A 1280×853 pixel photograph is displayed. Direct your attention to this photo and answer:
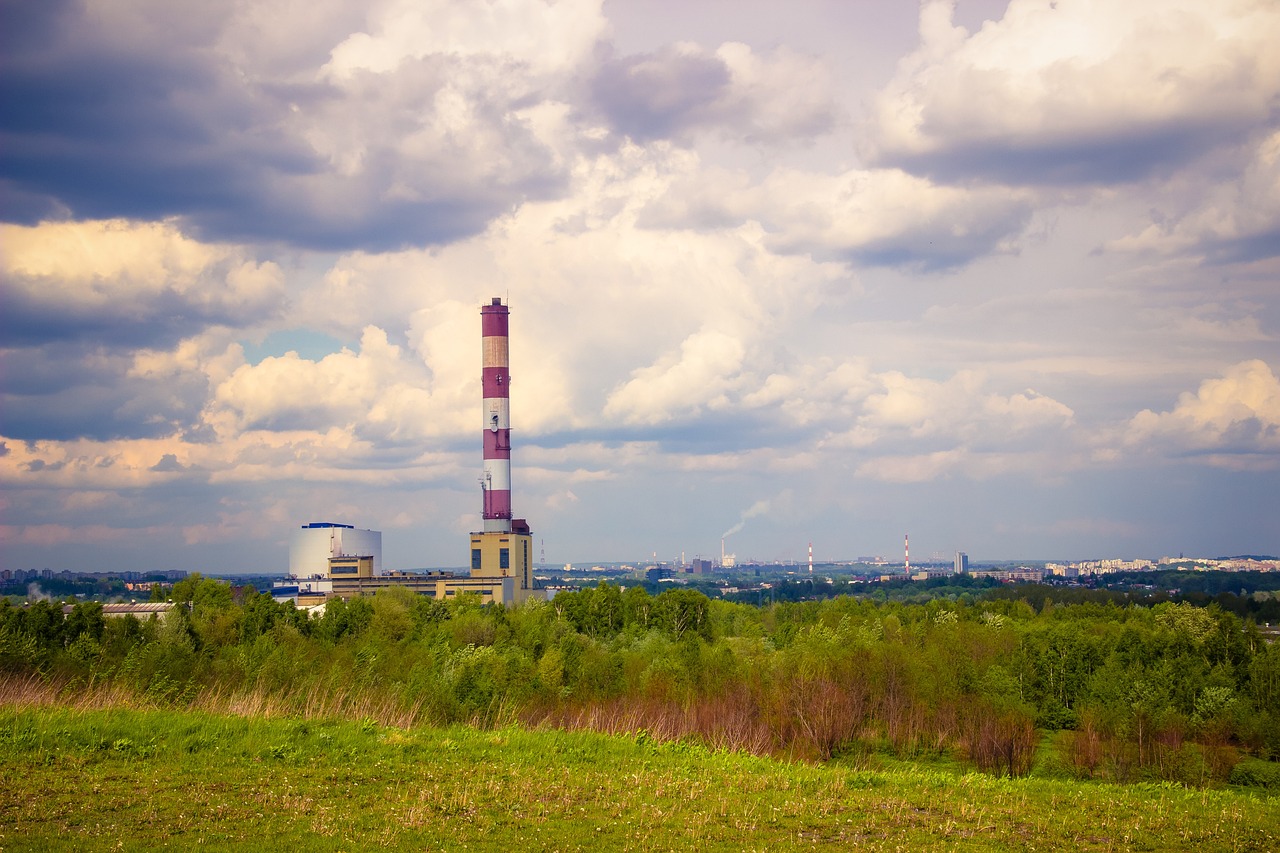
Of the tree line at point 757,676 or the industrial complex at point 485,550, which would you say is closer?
the tree line at point 757,676

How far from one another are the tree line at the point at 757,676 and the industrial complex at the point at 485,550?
57677 mm

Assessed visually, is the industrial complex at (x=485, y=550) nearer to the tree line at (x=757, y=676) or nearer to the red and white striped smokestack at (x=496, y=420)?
the red and white striped smokestack at (x=496, y=420)

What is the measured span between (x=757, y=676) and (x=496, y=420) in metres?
83.6

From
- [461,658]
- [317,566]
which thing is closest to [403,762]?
[461,658]

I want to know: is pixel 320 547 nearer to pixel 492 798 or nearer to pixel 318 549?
pixel 318 549

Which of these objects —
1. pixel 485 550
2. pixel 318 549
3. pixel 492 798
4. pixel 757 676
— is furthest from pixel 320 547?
pixel 492 798

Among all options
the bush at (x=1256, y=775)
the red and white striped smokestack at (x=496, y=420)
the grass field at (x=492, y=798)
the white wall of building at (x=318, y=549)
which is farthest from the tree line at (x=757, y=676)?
the white wall of building at (x=318, y=549)

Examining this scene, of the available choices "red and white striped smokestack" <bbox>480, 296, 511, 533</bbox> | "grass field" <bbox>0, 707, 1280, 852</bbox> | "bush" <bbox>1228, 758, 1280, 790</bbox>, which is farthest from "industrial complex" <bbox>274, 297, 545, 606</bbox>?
"grass field" <bbox>0, 707, 1280, 852</bbox>

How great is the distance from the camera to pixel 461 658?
54.9m

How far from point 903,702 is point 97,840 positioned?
149ft

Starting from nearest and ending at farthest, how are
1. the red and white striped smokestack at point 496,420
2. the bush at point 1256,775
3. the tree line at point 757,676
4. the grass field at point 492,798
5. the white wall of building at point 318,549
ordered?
the grass field at point 492,798
the tree line at point 757,676
the bush at point 1256,775
the red and white striped smokestack at point 496,420
the white wall of building at point 318,549

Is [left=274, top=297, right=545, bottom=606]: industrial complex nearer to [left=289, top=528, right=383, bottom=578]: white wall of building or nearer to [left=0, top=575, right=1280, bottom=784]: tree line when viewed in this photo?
[left=289, top=528, right=383, bottom=578]: white wall of building

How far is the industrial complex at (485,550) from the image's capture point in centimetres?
13600

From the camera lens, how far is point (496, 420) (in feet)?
443
